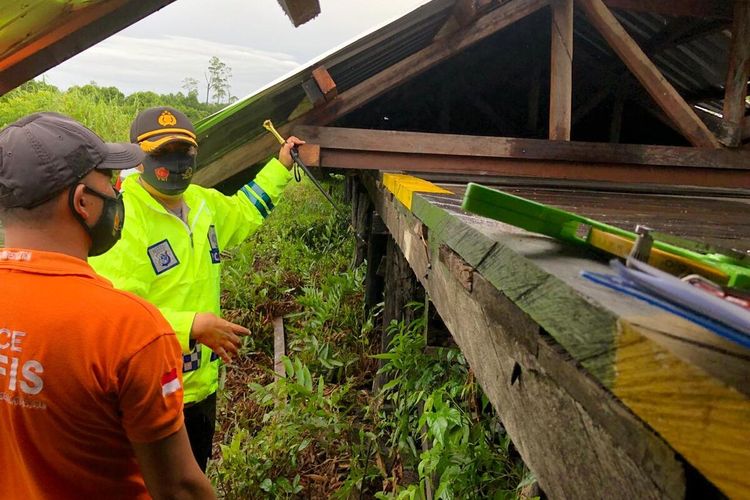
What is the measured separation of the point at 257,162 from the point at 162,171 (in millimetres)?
1111

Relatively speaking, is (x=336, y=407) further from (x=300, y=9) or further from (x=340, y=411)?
(x=300, y=9)

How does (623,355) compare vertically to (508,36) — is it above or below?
below

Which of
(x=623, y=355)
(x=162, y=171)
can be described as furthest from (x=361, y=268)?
(x=623, y=355)

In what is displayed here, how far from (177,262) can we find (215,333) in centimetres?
53

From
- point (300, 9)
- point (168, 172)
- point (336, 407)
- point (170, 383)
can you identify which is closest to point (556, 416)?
point (170, 383)

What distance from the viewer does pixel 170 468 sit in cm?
149

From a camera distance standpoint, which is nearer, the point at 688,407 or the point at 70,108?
the point at 688,407

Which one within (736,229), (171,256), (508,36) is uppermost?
(508,36)

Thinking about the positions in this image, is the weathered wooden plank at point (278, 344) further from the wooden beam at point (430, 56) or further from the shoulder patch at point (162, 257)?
the shoulder patch at point (162, 257)

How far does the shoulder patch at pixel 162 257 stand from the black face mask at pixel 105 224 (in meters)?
0.87

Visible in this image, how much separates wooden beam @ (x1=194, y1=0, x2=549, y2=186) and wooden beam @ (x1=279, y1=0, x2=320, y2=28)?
2126 millimetres

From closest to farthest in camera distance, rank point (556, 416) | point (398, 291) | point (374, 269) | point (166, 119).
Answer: point (556, 416) → point (166, 119) → point (398, 291) → point (374, 269)

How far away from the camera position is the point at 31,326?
132cm

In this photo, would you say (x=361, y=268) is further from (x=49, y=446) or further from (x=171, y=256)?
(x=49, y=446)
